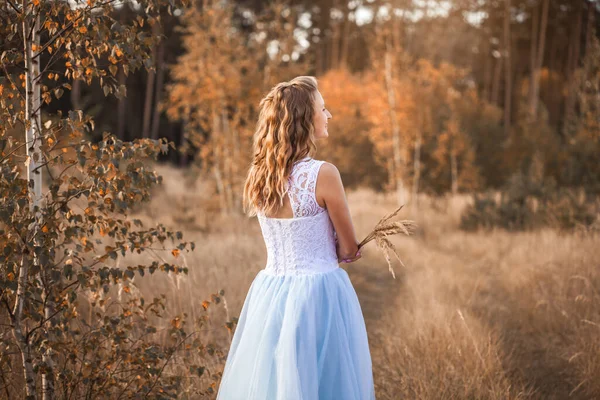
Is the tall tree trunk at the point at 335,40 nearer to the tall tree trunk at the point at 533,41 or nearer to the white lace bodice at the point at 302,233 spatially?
the tall tree trunk at the point at 533,41

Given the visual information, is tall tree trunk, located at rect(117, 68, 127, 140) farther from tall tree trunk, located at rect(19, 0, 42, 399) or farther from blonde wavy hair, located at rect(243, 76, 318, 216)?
blonde wavy hair, located at rect(243, 76, 318, 216)

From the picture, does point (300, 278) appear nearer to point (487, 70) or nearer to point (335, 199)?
point (335, 199)

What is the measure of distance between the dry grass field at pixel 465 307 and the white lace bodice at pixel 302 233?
3.30 ft

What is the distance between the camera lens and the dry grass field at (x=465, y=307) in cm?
440

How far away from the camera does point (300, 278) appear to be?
2.82 meters

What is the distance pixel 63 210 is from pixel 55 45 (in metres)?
0.88

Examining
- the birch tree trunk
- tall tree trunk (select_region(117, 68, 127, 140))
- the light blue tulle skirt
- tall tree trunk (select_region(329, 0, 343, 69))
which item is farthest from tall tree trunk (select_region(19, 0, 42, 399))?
tall tree trunk (select_region(329, 0, 343, 69))

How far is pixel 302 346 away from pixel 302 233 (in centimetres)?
54

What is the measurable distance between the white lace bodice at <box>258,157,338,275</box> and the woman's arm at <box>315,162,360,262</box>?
3cm

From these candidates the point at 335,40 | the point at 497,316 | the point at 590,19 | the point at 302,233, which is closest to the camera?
the point at 302,233

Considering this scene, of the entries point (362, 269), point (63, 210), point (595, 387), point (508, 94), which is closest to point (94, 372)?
point (63, 210)

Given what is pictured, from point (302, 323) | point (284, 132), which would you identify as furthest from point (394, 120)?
point (302, 323)

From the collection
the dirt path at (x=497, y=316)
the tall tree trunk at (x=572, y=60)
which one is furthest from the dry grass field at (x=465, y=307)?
the tall tree trunk at (x=572, y=60)

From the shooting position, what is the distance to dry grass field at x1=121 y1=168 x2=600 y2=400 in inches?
173
